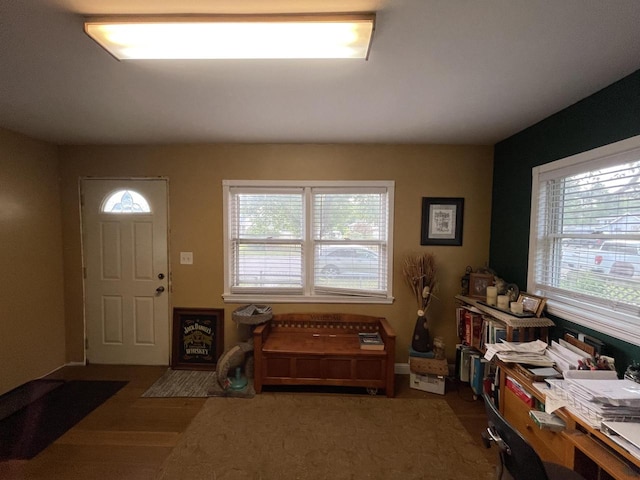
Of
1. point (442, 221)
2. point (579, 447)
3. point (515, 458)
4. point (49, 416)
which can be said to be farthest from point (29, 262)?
point (579, 447)

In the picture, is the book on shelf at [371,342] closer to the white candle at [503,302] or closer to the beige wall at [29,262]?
the white candle at [503,302]

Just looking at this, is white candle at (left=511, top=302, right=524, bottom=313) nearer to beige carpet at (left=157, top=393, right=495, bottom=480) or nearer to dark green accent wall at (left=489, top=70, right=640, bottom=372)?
dark green accent wall at (left=489, top=70, right=640, bottom=372)

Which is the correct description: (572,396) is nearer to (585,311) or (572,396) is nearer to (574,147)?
(585,311)

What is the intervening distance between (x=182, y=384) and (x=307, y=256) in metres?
1.78

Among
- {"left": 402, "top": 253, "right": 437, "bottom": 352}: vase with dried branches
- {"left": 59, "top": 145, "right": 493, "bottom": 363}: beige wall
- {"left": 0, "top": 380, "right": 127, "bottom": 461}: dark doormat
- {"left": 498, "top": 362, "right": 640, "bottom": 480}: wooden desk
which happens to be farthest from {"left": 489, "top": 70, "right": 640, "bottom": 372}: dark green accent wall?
{"left": 0, "top": 380, "right": 127, "bottom": 461}: dark doormat

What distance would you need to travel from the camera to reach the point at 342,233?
9.58 feet

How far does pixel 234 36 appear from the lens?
124cm

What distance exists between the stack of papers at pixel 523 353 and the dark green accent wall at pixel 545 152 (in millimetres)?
272

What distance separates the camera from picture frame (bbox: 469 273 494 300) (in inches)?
102

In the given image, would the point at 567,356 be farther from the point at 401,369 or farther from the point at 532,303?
the point at 401,369

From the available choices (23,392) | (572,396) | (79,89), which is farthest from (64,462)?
(572,396)

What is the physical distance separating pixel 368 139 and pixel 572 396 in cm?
241

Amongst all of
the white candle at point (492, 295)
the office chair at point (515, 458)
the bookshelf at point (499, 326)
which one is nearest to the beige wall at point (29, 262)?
the office chair at point (515, 458)

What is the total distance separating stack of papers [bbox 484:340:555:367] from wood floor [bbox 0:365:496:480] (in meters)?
0.70
